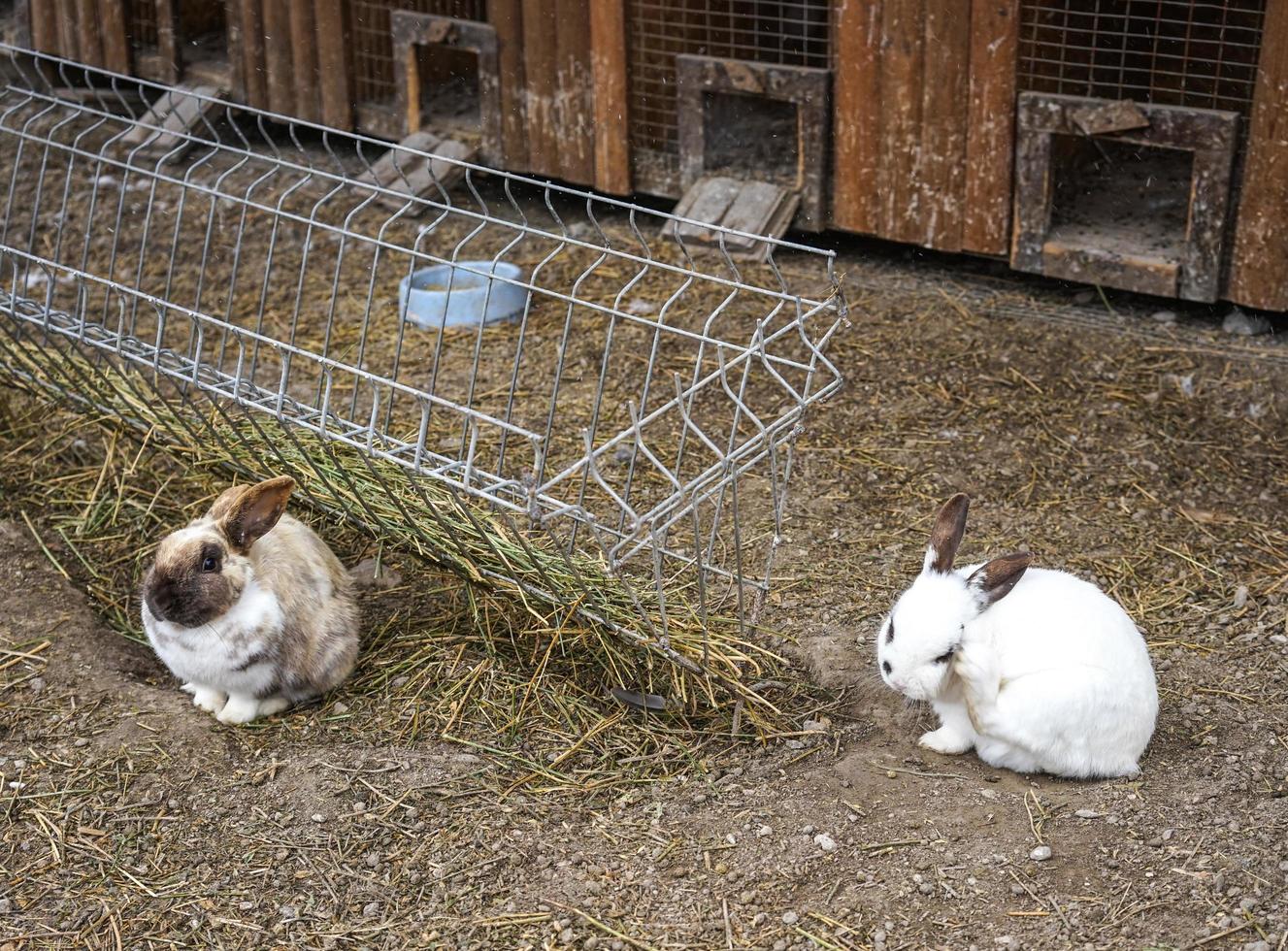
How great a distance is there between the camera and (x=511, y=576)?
4355 millimetres

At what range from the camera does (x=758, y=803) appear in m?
3.85

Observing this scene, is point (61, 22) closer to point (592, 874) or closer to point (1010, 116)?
point (1010, 116)

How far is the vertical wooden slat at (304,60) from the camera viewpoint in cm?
816

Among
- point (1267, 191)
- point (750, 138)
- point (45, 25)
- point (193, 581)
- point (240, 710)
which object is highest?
point (45, 25)

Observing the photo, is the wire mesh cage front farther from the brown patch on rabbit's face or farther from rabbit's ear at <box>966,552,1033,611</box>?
rabbit's ear at <box>966,552,1033,611</box>

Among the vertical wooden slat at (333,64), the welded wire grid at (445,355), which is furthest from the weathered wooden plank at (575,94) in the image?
the vertical wooden slat at (333,64)

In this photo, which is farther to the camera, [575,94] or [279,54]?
[279,54]

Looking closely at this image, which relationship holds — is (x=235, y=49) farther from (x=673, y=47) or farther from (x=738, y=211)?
(x=738, y=211)

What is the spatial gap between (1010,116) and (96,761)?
14.1 feet

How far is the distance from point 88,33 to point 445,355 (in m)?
4.14

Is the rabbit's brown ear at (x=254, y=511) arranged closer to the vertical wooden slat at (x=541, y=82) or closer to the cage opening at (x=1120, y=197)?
the cage opening at (x=1120, y=197)

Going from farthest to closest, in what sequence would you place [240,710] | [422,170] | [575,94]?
[422,170], [575,94], [240,710]

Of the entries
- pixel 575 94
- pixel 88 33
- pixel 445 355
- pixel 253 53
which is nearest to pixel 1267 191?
pixel 575 94

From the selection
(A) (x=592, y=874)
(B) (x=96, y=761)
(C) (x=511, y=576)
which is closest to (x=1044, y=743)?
(A) (x=592, y=874)
